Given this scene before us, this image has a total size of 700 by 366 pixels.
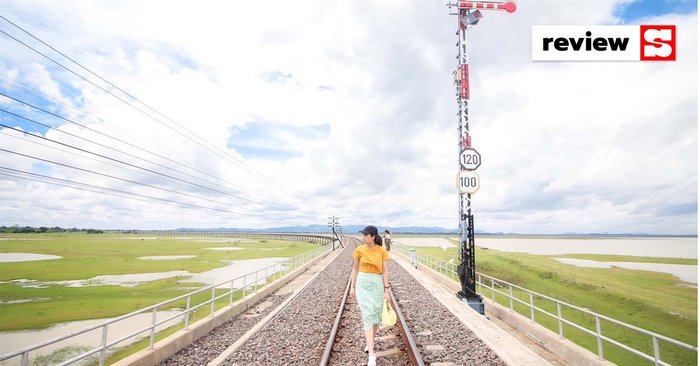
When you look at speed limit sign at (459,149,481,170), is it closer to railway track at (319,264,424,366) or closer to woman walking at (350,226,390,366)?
railway track at (319,264,424,366)

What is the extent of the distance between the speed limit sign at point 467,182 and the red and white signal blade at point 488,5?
7.00 m

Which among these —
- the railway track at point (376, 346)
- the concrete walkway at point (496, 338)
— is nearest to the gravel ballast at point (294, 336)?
the railway track at point (376, 346)

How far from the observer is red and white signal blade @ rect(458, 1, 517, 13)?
13.9 metres

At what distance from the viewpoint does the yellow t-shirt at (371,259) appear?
5.63m

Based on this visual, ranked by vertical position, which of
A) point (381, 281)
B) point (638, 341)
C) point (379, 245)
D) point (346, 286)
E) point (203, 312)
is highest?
point (379, 245)

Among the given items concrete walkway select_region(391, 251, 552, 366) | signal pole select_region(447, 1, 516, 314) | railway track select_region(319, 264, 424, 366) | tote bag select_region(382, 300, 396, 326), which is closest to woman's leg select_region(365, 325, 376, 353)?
tote bag select_region(382, 300, 396, 326)

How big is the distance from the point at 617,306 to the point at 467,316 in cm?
1990

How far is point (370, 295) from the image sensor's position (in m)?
5.66

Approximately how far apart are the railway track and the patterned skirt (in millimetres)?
1107

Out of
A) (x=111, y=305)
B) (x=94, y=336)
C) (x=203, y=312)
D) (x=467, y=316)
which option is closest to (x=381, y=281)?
(x=467, y=316)

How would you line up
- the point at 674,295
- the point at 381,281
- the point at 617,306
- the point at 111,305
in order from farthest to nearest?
the point at 674,295 → the point at 617,306 → the point at 111,305 → the point at 381,281

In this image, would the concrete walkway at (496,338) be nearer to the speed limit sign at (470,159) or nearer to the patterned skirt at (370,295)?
the patterned skirt at (370,295)

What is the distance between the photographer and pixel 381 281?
5711mm

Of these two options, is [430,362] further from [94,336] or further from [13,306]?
[13,306]
